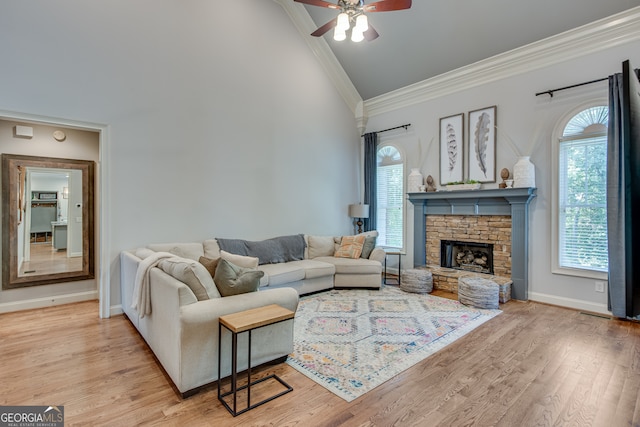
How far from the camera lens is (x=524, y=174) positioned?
14.6 feet

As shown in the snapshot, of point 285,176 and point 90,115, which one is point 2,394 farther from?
point 285,176

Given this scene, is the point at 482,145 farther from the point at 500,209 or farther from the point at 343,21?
the point at 343,21

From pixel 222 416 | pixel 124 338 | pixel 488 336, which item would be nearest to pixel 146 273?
pixel 124 338

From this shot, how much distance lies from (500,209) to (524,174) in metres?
0.62

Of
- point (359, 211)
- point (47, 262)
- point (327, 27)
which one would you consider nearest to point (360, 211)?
point (359, 211)

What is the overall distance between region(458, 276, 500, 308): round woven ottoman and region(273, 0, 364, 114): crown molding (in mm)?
4111

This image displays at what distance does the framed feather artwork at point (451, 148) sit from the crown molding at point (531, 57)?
0.54 metres

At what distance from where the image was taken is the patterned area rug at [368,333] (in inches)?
101

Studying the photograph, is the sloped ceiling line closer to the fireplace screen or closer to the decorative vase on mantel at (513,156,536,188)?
the decorative vase on mantel at (513,156,536,188)

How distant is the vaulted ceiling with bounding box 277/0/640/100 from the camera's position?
4.07 meters

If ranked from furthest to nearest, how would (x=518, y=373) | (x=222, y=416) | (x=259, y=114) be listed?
(x=259, y=114)
(x=518, y=373)
(x=222, y=416)

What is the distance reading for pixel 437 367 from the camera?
267cm

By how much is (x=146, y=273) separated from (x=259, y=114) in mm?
3335

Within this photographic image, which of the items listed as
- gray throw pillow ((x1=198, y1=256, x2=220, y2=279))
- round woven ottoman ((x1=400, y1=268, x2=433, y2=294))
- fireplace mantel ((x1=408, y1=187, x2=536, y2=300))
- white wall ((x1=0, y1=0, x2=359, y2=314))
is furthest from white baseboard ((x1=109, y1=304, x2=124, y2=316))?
fireplace mantel ((x1=408, y1=187, x2=536, y2=300))
